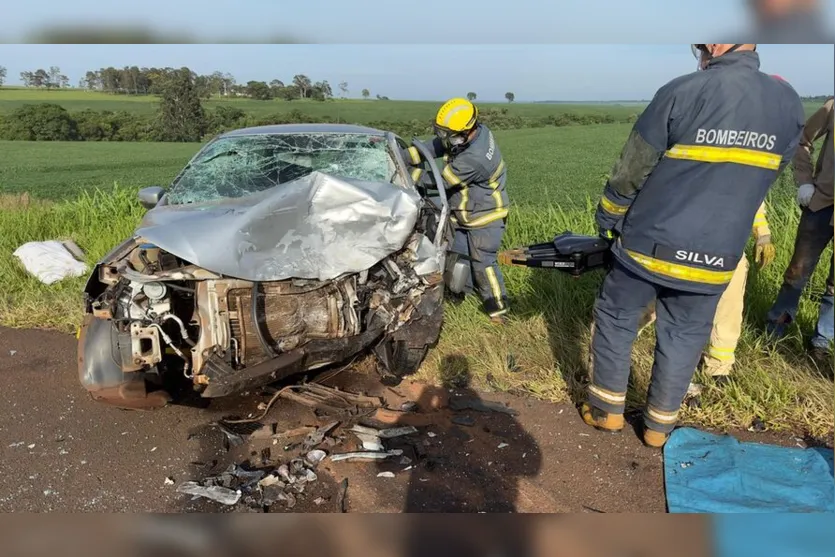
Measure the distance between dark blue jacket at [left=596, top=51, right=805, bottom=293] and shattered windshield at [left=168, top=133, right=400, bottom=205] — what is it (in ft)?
6.21

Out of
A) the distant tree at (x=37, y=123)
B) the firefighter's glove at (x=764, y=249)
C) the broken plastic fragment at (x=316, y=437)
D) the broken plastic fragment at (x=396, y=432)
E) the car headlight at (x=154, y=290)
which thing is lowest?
the broken plastic fragment at (x=396, y=432)

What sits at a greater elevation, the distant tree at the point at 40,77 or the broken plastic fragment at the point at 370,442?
the distant tree at the point at 40,77

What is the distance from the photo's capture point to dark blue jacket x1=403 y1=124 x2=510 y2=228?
187 inches

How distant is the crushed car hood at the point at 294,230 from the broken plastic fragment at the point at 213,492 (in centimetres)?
104

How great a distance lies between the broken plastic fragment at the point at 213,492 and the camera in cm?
280

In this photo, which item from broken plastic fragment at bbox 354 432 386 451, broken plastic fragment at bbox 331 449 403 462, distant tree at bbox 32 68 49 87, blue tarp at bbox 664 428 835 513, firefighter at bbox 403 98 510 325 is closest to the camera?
distant tree at bbox 32 68 49 87

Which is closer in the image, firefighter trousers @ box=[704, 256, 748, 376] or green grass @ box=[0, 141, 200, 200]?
firefighter trousers @ box=[704, 256, 748, 376]

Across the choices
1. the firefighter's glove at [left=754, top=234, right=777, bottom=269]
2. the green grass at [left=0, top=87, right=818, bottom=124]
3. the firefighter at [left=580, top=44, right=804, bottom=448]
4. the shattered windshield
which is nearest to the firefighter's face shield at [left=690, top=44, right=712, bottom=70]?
the firefighter at [left=580, top=44, right=804, bottom=448]

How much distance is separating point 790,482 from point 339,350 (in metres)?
2.29

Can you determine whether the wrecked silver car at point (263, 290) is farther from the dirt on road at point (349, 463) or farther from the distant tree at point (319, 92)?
the distant tree at point (319, 92)

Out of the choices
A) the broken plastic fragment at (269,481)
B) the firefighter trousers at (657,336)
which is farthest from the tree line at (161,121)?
the broken plastic fragment at (269,481)

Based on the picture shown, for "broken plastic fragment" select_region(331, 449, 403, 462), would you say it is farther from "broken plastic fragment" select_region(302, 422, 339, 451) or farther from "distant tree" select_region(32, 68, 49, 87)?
"distant tree" select_region(32, 68, 49, 87)

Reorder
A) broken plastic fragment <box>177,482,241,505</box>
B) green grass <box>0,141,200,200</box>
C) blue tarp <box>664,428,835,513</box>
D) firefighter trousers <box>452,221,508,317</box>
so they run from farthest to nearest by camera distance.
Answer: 1. green grass <box>0,141,200,200</box>
2. firefighter trousers <box>452,221,508,317</box>
3. broken plastic fragment <box>177,482,241,505</box>
4. blue tarp <box>664,428,835,513</box>

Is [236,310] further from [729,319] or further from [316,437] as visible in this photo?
[729,319]
